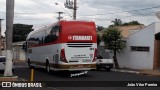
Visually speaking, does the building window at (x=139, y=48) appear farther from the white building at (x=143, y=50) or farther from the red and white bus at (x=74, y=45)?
the red and white bus at (x=74, y=45)

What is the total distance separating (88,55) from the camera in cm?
2634

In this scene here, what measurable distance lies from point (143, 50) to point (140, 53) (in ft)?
1.44

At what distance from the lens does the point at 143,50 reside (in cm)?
4034

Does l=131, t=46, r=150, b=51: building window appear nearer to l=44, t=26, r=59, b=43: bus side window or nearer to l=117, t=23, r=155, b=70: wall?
l=117, t=23, r=155, b=70: wall

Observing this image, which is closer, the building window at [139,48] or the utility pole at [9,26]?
the utility pole at [9,26]

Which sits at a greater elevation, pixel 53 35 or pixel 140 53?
pixel 53 35

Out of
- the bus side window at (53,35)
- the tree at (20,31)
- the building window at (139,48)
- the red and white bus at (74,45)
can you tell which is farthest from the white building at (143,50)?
the tree at (20,31)

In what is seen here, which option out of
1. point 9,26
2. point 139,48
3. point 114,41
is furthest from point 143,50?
point 9,26

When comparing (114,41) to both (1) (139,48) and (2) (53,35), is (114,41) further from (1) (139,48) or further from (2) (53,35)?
(2) (53,35)

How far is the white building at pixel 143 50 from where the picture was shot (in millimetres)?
38531

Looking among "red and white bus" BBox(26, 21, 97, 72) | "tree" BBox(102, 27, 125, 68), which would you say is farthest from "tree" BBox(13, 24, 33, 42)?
"red and white bus" BBox(26, 21, 97, 72)

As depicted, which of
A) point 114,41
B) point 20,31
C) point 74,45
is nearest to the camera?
point 74,45

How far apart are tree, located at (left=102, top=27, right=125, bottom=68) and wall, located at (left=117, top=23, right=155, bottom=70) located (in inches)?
41.8

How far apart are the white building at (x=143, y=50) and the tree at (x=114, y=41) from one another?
3.61 ft
